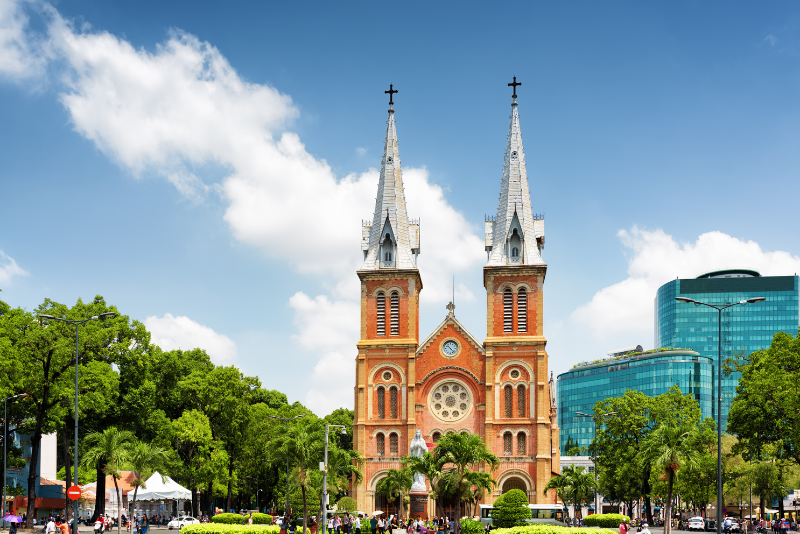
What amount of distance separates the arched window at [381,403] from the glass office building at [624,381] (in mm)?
72651

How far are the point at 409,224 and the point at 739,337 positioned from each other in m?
96.4

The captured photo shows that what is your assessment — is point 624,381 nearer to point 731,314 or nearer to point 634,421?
point 731,314

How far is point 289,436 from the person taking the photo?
1841 inches

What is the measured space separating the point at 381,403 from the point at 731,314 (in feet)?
331

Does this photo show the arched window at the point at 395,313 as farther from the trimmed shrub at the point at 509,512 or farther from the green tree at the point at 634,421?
the trimmed shrub at the point at 509,512

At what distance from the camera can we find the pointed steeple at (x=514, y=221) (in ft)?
230

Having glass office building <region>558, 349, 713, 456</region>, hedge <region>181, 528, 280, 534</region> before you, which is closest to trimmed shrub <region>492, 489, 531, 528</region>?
hedge <region>181, 528, 280, 534</region>

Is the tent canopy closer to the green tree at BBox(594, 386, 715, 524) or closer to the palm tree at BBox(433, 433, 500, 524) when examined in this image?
the palm tree at BBox(433, 433, 500, 524)

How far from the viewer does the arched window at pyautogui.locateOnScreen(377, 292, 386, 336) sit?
2763 inches

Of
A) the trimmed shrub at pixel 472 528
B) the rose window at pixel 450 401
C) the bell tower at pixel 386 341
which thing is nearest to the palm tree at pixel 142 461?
the trimmed shrub at pixel 472 528

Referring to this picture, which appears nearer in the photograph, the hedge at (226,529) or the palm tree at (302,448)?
the hedge at (226,529)

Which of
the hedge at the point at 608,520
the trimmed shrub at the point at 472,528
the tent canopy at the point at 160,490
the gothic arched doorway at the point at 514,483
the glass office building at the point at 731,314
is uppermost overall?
the glass office building at the point at 731,314

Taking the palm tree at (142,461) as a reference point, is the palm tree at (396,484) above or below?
below

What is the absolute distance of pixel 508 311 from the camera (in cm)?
6906
